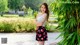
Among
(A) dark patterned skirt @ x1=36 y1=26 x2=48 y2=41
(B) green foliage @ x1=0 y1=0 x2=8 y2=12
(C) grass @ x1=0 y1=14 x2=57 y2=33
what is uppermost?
(B) green foliage @ x1=0 y1=0 x2=8 y2=12

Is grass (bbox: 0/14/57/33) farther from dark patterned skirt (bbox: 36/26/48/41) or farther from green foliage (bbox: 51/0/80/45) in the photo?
green foliage (bbox: 51/0/80/45)

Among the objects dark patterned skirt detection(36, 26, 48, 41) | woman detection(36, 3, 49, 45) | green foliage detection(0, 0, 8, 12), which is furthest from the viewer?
green foliage detection(0, 0, 8, 12)

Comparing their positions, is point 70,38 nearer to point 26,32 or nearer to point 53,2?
point 53,2

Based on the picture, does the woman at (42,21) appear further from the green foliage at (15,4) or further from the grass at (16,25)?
the grass at (16,25)

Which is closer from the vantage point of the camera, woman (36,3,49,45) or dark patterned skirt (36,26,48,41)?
woman (36,3,49,45)

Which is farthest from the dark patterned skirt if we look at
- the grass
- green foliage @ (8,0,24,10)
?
the grass

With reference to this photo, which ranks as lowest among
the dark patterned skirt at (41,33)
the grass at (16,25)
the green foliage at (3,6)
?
the grass at (16,25)

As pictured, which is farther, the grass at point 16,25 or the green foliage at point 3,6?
the grass at point 16,25

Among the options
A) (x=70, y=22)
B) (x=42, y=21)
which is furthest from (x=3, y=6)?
(x=70, y=22)

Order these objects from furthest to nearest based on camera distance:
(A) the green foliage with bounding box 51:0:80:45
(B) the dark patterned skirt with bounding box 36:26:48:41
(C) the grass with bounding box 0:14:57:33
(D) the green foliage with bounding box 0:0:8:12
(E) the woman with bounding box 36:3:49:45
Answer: (C) the grass with bounding box 0:14:57:33 → (D) the green foliage with bounding box 0:0:8:12 → (B) the dark patterned skirt with bounding box 36:26:48:41 → (E) the woman with bounding box 36:3:49:45 → (A) the green foliage with bounding box 51:0:80:45

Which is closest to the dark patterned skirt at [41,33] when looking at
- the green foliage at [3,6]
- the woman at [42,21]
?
the woman at [42,21]

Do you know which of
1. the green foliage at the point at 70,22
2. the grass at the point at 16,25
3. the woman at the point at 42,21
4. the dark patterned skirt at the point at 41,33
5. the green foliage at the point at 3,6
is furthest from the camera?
the grass at the point at 16,25

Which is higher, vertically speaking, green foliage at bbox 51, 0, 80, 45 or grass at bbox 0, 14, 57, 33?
green foliage at bbox 51, 0, 80, 45

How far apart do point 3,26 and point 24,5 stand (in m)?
1.50
